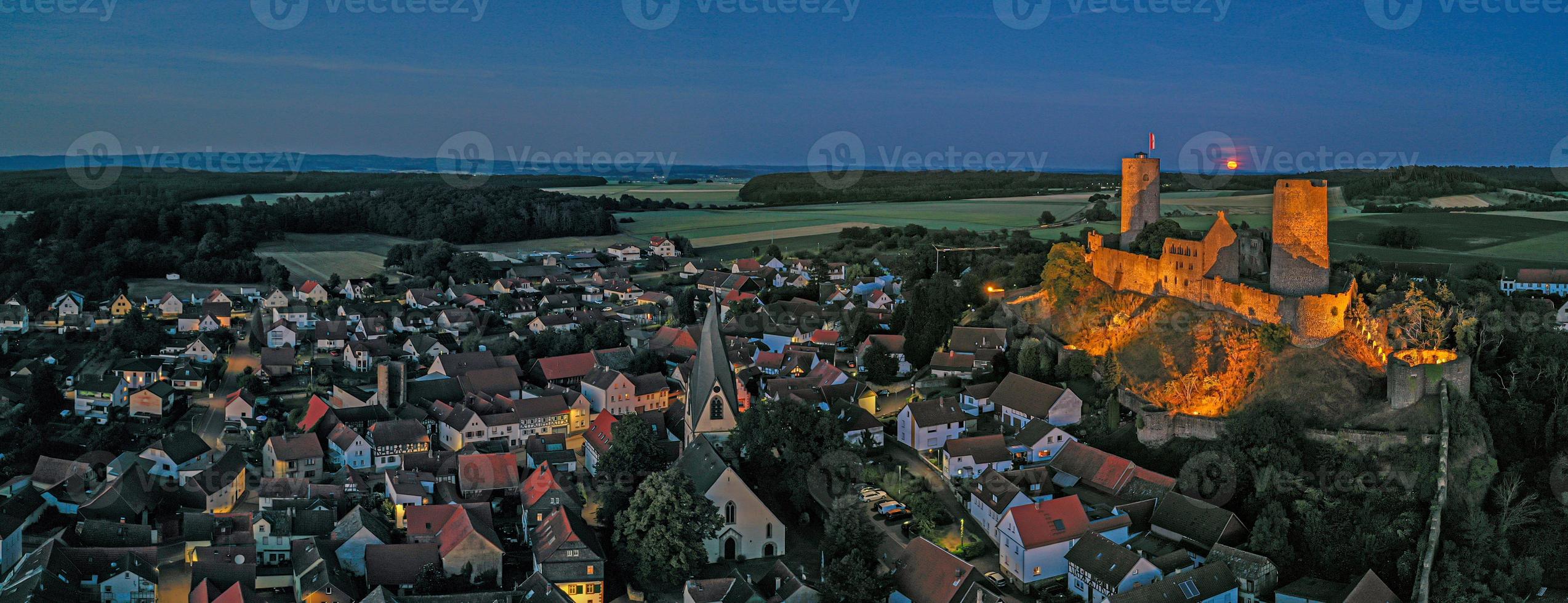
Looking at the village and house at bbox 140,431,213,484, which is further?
house at bbox 140,431,213,484

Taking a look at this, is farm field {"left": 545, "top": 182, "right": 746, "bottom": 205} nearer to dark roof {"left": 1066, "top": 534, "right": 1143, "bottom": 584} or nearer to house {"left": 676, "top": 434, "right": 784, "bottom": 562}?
house {"left": 676, "top": 434, "right": 784, "bottom": 562}

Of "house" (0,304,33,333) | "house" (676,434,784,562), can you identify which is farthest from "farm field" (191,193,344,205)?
"house" (676,434,784,562)

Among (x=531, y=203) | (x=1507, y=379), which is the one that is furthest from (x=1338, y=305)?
(x=531, y=203)

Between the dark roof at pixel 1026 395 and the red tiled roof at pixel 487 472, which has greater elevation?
the dark roof at pixel 1026 395

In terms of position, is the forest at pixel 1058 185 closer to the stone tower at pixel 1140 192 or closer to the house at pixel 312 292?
the stone tower at pixel 1140 192
